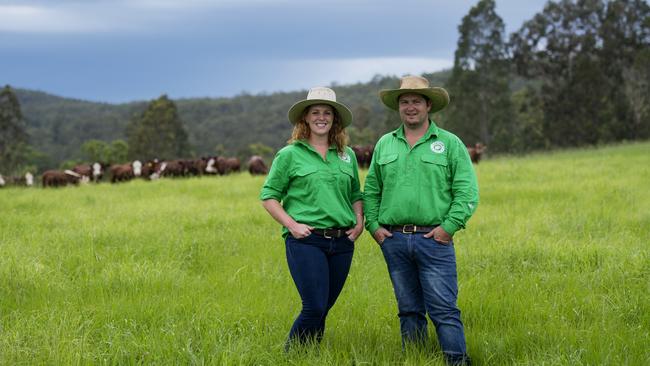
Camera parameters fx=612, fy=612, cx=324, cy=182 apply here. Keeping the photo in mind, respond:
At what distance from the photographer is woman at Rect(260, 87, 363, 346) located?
4.17 metres

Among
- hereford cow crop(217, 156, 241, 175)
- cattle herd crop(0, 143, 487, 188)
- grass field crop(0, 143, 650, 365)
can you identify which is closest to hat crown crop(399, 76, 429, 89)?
grass field crop(0, 143, 650, 365)

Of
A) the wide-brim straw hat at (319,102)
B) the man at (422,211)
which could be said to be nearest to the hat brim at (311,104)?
the wide-brim straw hat at (319,102)

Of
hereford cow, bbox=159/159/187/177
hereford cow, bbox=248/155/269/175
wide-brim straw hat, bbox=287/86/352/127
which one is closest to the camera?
wide-brim straw hat, bbox=287/86/352/127

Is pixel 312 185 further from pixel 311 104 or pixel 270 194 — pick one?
pixel 311 104

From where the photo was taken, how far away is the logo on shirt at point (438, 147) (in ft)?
13.9

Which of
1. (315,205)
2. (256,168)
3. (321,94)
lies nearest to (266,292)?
(315,205)

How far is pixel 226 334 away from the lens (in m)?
4.74

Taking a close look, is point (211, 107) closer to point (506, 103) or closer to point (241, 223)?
point (506, 103)

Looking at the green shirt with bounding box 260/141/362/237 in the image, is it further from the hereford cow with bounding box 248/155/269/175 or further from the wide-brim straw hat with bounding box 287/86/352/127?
the hereford cow with bounding box 248/155/269/175

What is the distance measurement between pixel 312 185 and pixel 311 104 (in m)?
0.58

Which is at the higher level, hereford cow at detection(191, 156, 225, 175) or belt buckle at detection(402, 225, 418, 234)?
belt buckle at detection(402, 225, 418, 234)

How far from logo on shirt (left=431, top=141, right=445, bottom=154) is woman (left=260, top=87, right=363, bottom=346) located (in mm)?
616

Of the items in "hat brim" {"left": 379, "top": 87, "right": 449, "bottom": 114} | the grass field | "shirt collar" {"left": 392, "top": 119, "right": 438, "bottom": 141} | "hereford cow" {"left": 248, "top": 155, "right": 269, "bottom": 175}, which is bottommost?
"hereford cow" {"left": 248, "top": 155, "right": 269, "bottom": 175}

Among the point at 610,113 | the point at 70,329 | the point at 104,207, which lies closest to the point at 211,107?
the point at 610,113
